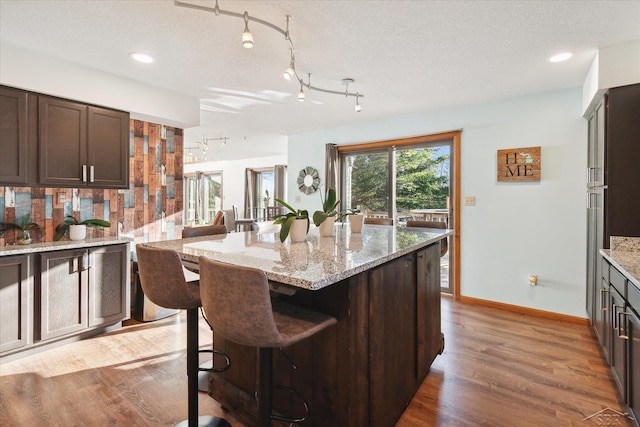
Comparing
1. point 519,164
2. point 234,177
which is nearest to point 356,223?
point 519,164

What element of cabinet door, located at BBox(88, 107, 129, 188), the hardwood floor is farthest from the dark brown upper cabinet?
the hardwood floor

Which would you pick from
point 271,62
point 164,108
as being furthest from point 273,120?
point 271,62

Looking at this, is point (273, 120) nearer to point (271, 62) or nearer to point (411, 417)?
point (271, 62)

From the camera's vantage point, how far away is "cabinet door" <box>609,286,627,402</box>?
1844mm

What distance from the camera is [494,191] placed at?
3.83 metres

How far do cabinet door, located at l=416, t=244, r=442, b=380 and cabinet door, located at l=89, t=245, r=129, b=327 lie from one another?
2716mm

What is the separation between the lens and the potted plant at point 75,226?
3.07 m

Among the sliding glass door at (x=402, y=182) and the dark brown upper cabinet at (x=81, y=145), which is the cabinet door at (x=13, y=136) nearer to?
the dark brown upper cabinet at (x=81, y=145)

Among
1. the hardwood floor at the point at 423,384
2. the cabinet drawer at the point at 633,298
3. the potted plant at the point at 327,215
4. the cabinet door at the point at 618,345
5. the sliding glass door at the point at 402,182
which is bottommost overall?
the hardwood floor at the point at 423,384

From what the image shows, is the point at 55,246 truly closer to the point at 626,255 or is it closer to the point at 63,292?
the point at 63,292

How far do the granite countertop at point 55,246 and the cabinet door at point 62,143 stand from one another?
51cm

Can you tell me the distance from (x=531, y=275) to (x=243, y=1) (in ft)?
12.4

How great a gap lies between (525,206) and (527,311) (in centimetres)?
116

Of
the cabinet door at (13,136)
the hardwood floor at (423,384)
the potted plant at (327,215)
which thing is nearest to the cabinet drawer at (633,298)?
the hardwood floor at (423,384)
